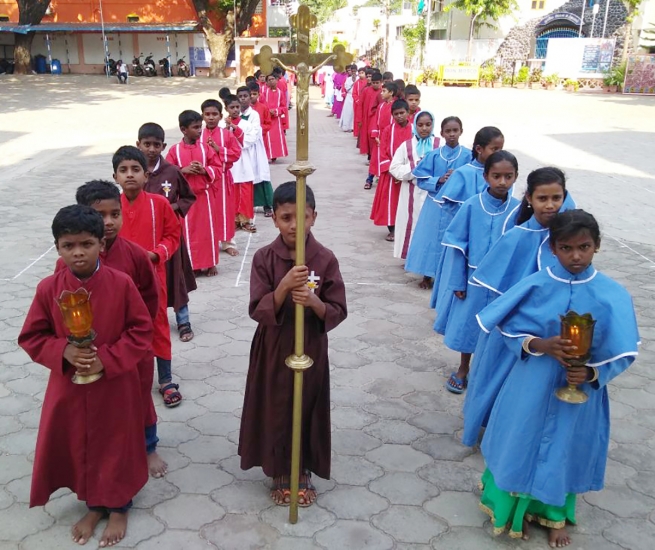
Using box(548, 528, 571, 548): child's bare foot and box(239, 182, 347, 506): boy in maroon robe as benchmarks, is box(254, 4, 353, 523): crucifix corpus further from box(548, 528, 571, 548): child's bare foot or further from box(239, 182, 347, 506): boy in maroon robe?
box(548, 528, 571, 548): child's bare foot

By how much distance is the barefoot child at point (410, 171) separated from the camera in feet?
19.7

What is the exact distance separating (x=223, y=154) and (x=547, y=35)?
37571 mm

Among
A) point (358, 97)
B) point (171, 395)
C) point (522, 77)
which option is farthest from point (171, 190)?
point (522, 77)

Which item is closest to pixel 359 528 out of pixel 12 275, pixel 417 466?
pixel 417 466

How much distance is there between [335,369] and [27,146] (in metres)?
11.6

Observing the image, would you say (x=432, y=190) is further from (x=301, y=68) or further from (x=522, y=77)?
(x=522, y=77)

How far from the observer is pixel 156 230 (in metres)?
3.67

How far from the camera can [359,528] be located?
2.91 m

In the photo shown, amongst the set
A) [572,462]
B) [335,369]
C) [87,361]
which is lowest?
[335,369]

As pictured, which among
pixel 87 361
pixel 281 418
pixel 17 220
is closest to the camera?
pixel 87 361

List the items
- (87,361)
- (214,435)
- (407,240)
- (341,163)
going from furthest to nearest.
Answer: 1. (341,163)
2. (407,240)
3. (214,435)
4. (87,361)

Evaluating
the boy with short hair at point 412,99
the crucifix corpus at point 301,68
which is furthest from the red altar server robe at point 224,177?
the crucifix corpus at point 301,68

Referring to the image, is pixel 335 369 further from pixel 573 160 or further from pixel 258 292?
pixel 573 160

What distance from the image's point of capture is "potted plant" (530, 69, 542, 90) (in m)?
35.3
